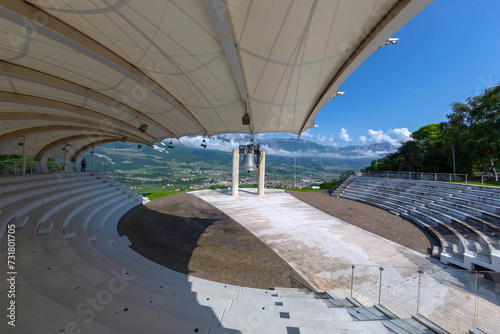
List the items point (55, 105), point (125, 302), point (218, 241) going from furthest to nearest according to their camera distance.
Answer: point (218, 241) → point (55, 105) → point (125, 302)

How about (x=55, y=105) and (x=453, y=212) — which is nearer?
(x=55, y=105)

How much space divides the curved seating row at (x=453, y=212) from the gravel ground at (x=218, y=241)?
0.87 m

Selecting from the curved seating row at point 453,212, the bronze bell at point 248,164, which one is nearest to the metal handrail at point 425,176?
the curved seating row at point 453,212

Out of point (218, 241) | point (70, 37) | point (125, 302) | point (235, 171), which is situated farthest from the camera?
point (235, 171)

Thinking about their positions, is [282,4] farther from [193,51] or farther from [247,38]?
[193,51]

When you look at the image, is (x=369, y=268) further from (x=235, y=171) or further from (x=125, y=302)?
(x=235, y=171)

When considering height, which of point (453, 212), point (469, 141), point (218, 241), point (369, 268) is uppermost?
point (469, 141)

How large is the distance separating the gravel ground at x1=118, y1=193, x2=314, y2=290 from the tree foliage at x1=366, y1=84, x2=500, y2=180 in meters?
24.5

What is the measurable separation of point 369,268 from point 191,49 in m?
7.77

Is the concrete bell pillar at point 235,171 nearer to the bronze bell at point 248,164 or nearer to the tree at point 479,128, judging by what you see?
the bronze bell at point 248,164

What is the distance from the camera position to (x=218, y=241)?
851 cm

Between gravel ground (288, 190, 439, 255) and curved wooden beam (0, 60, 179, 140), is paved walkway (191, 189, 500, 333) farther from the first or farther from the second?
A: curved wooden beam (0, 60, 179, 140)

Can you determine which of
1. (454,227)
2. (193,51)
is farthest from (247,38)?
(454,227)

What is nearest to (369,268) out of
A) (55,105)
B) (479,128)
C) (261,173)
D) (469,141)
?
(55,105)
